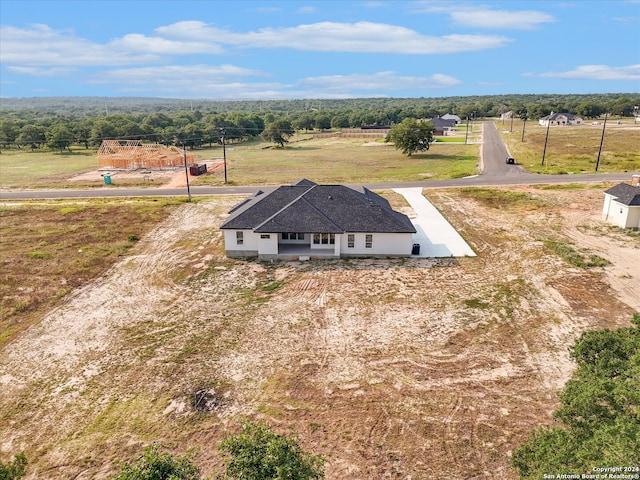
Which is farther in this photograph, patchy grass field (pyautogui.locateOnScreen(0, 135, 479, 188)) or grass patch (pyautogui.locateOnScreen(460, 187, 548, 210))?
patchy grass field (pyautogui.locateOnScreen(0, 135, 479, 188))

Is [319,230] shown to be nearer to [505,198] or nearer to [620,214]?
[620,214]

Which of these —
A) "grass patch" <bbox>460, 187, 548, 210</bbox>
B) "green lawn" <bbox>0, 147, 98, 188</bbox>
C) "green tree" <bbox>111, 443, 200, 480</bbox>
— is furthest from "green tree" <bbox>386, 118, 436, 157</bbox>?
"green tree" <bbox>111, 443, 200, 480</bbox>

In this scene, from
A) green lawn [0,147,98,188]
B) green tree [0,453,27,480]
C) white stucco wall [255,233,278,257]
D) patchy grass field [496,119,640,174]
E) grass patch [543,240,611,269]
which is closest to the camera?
green tree [0,453,27,480]

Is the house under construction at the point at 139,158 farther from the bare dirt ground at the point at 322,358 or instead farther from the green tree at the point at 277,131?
the bare dirt ground at the point at 322,358

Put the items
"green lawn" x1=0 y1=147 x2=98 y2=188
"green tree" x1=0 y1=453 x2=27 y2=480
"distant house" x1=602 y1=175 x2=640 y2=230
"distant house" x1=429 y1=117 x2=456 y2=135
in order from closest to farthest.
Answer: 1. "green tree" x1=0 y1=453 x2=27 y2=480
2. "distant house" x1=602 y1=175 x2=640 y2=230
3. "green lawn" x1=0 y1=147 x2=98 y2=188
4. "distant house" x1=429 y1=117 x2=456 y2=135

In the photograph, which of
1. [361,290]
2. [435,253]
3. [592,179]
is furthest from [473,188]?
[361,290]

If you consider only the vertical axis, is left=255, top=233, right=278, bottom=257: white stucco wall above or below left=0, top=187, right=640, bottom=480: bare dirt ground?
above

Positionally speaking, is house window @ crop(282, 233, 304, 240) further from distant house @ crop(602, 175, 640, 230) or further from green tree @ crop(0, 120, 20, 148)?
green tree @ crop(0, 120, 20, 148)
